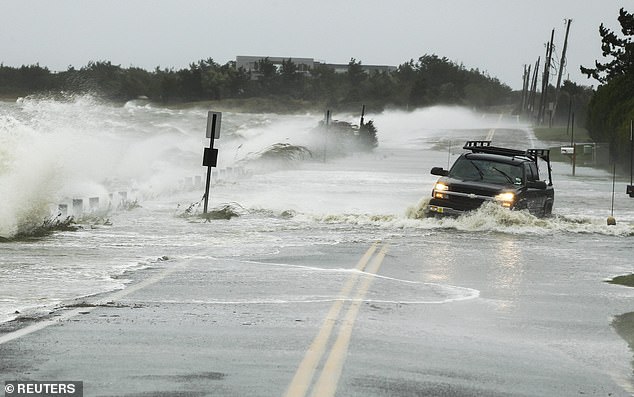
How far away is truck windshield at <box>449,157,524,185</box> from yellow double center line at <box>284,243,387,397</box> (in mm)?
10172

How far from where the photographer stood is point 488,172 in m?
24.5

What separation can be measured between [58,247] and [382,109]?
507 feet

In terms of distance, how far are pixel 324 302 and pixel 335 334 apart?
88.4 inches

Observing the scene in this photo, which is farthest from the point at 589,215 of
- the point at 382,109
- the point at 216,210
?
the point at 382,109

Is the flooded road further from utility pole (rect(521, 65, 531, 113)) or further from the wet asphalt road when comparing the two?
utility pole (rect(521, 65, 531, 113))

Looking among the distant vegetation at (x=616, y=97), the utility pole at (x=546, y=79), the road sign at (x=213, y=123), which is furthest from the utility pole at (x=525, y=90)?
the road sign at (x=213, y=123)

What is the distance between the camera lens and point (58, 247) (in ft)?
60.6

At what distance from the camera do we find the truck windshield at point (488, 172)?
79.4 feet

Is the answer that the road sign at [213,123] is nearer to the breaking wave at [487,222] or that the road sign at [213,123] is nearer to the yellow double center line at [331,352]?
the breaking wave at [487,222]

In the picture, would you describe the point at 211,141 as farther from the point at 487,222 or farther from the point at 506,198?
the point at 506,198

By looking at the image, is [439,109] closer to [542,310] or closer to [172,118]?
[172,118]

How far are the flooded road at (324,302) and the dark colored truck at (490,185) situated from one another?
35 centimetres

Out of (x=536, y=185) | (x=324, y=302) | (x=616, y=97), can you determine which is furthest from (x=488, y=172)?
(x=616, y=97)

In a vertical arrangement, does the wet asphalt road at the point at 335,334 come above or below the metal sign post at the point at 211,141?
below
